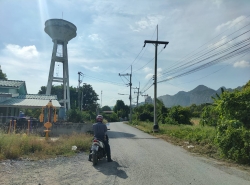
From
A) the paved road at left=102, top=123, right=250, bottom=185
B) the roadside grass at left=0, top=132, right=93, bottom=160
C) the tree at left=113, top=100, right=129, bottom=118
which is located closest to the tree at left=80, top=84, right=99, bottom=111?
the tree at left=113, top=100, right=129, bottom=118

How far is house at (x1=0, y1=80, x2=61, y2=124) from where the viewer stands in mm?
21234

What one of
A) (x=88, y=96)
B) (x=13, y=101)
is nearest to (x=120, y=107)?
(x=88, y=96)

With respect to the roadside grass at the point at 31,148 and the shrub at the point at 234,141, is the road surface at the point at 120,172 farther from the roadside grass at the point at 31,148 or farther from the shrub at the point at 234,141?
the shrub at the point at 234,141

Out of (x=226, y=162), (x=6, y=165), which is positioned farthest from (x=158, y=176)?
(x=6, y=165)

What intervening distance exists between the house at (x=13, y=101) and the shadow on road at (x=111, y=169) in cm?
1421

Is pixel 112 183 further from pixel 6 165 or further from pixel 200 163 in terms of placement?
pixel 200 163

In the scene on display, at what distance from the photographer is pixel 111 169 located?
7.57m

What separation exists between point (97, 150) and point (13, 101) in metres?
17.2

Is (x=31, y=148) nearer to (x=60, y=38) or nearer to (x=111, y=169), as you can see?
(x=111, y=169)

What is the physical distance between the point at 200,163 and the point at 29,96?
22199 mm

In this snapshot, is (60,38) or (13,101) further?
(60,38)

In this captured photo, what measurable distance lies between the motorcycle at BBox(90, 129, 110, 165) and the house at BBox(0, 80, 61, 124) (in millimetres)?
13874

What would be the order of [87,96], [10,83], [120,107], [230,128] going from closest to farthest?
1. [230,128]
2. [10,83]
3. [87,96]
4. [120,107]

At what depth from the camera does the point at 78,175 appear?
6691mm
